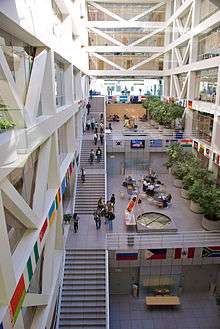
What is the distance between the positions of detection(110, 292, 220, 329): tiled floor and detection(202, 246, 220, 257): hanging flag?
2354mm

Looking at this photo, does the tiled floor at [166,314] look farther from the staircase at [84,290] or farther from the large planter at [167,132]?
the large planter at [167,132]

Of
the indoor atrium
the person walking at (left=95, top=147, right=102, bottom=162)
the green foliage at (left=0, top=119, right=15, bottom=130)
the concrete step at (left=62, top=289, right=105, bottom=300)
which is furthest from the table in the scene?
the person walking at (left=95, top=147, right=102, bottom=162)

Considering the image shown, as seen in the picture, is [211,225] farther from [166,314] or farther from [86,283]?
[86,283]

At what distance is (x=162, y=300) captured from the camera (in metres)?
14.2

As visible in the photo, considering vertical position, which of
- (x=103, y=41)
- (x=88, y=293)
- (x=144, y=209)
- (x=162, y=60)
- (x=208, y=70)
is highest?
(x=103, y=41)

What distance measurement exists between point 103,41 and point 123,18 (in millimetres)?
4508

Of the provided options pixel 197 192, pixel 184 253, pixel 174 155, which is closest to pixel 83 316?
pixel 184 253

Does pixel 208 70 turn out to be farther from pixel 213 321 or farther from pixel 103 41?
pixel 103 41

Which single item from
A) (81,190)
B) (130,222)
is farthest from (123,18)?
(130,222)

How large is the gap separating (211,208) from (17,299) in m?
12.0

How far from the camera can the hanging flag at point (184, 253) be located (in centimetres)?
1465

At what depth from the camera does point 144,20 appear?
4322cm

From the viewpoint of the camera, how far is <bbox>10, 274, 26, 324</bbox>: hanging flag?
23.1 ft

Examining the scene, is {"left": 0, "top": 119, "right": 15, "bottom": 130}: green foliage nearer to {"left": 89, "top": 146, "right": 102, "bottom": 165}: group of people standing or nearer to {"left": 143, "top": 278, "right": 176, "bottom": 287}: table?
{"left": 143, "top": 278, "right": 176, "bottom": 287}: table
